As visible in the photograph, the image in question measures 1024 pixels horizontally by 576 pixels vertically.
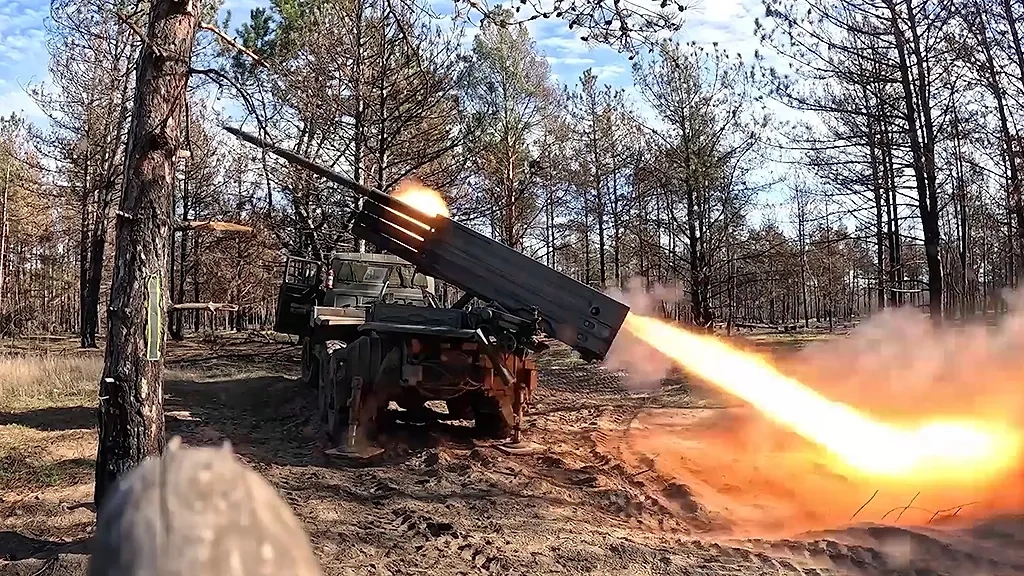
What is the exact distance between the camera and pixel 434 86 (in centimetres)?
1962

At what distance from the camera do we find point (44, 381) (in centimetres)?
1315

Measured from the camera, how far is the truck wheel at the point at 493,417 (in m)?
9.59

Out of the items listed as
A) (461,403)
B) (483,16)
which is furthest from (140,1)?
(461,403)

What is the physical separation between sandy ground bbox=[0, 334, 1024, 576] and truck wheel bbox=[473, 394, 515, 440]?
0.37 metres

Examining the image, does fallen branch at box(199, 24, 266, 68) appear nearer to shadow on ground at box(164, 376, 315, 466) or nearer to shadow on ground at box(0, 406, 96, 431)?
shadow on ground at box(164, 376, 315, 466)

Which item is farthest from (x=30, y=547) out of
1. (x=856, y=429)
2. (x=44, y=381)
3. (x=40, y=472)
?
(x=856, y=429)

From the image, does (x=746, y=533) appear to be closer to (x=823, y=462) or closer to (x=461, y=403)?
(x=823, y=462)

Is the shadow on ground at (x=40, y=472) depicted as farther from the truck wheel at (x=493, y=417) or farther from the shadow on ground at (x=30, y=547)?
the truck wheel at (x=493, y=417)

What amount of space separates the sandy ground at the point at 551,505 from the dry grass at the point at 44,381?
0.90m

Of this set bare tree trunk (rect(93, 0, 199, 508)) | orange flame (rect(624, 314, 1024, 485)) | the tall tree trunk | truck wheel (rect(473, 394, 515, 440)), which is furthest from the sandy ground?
the tall tree trunk

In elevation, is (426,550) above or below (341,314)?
below

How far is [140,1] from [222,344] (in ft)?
64.8

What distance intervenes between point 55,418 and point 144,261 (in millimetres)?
6188

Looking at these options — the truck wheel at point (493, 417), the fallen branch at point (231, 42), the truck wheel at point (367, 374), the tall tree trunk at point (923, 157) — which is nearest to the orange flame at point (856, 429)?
the truck wheel at point (493, 417)
